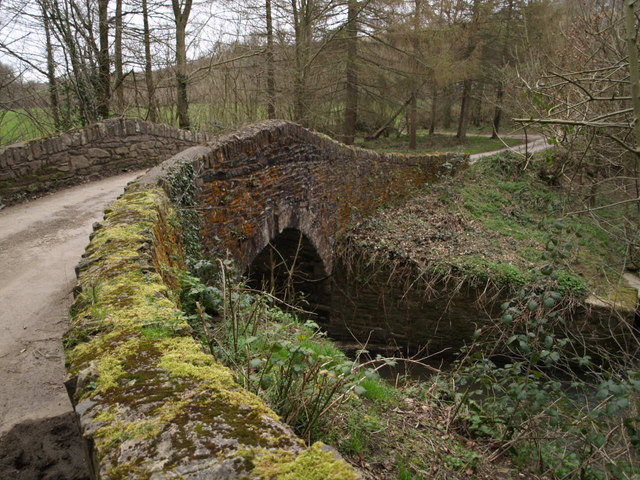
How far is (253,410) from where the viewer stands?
1666 mm

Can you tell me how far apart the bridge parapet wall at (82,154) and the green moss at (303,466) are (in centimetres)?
734

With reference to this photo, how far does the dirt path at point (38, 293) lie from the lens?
9.93 feet

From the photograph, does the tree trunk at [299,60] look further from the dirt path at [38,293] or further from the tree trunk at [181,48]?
the dirt path at [38,293]

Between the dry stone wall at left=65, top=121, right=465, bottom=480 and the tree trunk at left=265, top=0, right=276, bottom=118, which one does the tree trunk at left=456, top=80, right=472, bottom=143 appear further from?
the dry stone wall at left=65, top=121, right=465, bottom=480

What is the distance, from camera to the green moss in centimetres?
136

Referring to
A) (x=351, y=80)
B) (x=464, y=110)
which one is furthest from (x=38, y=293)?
(x=464, y=110)

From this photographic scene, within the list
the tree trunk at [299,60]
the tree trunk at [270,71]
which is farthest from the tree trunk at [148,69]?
the tree trunk at [299,60]

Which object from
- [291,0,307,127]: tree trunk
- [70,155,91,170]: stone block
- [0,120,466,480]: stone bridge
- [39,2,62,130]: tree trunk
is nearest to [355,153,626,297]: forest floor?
[0,120,466,480]: stone bridge

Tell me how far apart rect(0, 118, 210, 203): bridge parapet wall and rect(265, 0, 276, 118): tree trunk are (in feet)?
16.6

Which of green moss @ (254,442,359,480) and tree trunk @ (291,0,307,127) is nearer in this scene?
green moss @ (254,442,359,480)

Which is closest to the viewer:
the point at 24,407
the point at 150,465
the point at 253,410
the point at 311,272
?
the point at 150,465

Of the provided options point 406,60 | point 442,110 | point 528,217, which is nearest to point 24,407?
point 528,217

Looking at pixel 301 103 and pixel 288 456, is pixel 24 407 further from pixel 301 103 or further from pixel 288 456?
pixel 301 103

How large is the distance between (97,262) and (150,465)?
80.6 inches
